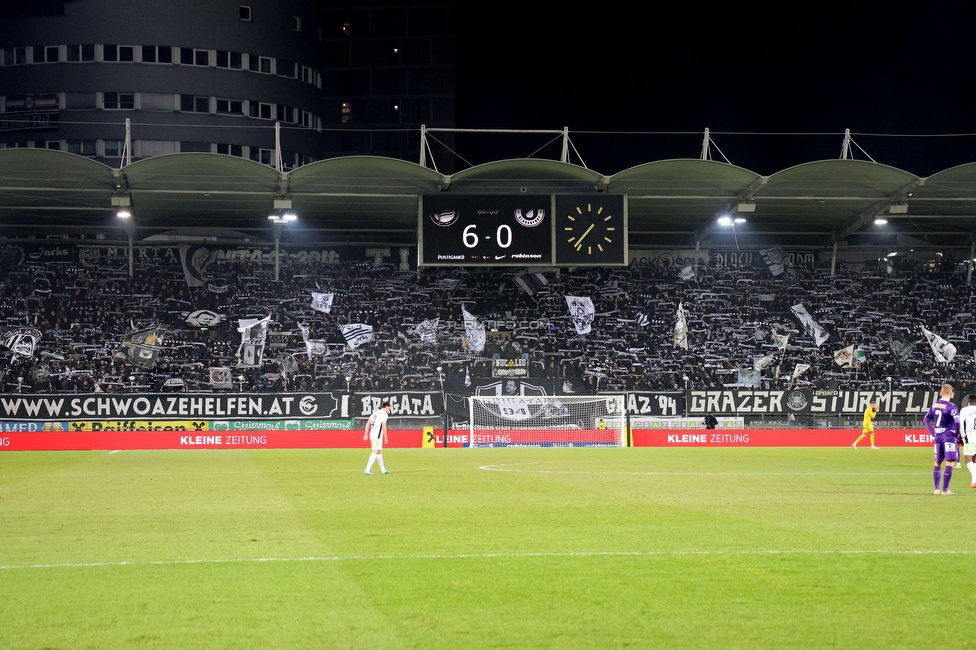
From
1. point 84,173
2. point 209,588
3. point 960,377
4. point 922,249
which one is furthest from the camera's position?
point 922,249

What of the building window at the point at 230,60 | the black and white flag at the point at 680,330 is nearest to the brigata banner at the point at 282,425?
the black and white flag at the point at 680,330

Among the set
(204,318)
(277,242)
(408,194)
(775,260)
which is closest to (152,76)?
(277,242)

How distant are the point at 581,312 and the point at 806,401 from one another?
1205 cm

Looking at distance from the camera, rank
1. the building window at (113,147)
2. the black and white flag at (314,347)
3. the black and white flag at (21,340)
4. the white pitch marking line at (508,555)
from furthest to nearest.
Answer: the building window at (113,147)
the black and white flag at (314,347)
the black and white flag at (21,340)
the white pitch marking line at (508,555)

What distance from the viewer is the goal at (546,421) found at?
1549 inches

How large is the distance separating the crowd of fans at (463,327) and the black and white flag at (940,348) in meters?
0.31

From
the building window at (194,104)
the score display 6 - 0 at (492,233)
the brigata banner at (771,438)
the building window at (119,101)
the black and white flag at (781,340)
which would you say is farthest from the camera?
the building window at (194,104)

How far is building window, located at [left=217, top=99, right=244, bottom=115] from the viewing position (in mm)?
65125

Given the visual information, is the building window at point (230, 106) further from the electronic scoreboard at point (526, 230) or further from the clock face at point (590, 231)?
the clock face at point (590, 231)

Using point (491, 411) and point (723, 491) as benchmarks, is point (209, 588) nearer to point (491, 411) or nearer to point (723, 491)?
point (723, 491)

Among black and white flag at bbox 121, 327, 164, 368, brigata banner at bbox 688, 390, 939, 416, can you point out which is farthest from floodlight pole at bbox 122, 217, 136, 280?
brigata banner at bbox 688, 390, 939, 416

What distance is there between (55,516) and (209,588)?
706 cm

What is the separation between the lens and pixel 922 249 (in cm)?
5291

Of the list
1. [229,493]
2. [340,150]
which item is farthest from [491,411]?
[340,150]
